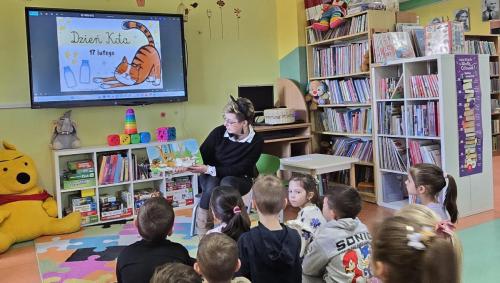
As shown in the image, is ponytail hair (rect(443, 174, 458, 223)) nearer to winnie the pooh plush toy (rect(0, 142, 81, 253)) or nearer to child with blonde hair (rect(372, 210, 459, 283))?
child with blonde hair (rect(372, 210, 459, 283))

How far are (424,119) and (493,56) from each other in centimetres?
390

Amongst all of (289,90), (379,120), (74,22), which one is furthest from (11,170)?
(379,120)

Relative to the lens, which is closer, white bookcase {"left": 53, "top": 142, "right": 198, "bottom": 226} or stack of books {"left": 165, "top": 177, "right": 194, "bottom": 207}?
white bookcase {"left": 53, "top": 142, "right": 198, "bottom": 226}

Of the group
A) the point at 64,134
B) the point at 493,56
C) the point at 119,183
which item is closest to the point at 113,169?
the point at 119,183

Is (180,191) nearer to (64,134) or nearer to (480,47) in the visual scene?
(64,134)

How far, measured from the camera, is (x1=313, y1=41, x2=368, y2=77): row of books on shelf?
15.6 feet

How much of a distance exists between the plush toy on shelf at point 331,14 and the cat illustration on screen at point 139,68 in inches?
70.7

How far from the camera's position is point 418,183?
256 centimetres

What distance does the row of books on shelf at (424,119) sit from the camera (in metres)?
3.90

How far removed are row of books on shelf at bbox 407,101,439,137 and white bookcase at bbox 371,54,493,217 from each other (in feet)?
0.06

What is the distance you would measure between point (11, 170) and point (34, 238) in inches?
24.2

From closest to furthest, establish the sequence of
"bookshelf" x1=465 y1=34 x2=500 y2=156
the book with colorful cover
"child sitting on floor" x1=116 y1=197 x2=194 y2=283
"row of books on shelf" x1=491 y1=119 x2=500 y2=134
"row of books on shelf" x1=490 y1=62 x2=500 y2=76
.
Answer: "child sitting on floor" x1=116 y1=197 x2=194 y2=283 → the book with colorful cover → "bookshelf" x1=465 y1=34 x2=500 y2=156 → "row of books on shelf" x1=490 y1=62 x2=500 y2=76 → "row of books on shelf" x1=491 y1=119 x2=500 y2=134

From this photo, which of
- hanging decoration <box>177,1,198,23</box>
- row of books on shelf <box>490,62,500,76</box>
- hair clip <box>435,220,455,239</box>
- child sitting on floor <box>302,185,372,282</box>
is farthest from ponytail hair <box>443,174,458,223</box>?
row of books on shelf <box>490,62,500,76</box>

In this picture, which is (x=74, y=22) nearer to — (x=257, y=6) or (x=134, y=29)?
(x=134, y=29)
